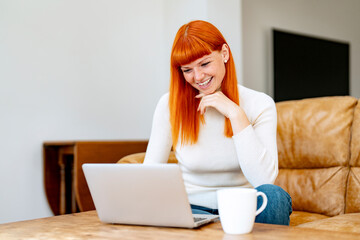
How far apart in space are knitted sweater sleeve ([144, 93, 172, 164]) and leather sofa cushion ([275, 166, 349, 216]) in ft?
2.34

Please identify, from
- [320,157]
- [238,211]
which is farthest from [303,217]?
[238,211]

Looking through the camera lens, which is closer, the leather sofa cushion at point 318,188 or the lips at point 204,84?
the lips at point 204,84

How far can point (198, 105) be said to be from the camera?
1.39 metres

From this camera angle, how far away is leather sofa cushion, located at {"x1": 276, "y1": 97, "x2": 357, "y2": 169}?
175cm

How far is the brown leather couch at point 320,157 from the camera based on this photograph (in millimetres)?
1701

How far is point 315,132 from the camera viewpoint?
1816mm

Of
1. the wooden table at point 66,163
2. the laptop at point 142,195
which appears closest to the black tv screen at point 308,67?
the wooden table at point 66,163

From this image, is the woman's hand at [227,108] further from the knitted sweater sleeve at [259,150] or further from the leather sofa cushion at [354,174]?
the leather sofa cushion at [354,174]

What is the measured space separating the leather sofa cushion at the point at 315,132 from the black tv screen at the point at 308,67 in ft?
5.30

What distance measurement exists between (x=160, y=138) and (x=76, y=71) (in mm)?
1430

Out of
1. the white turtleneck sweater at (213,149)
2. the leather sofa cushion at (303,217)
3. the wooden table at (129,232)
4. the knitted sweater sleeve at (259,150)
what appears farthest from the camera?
the leather sofa cushion at (303,217)

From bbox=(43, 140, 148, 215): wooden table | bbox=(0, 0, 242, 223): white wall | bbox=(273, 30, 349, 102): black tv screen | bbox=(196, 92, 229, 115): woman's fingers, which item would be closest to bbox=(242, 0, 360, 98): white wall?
bbox=(273, 30, 349, 102): black tv screen

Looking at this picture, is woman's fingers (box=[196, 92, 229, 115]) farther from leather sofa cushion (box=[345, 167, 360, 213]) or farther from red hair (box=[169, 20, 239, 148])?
leather sofa cushion (box=[345, 167, 360, 213])

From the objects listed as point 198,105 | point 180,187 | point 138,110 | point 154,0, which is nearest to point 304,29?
point 154,0
